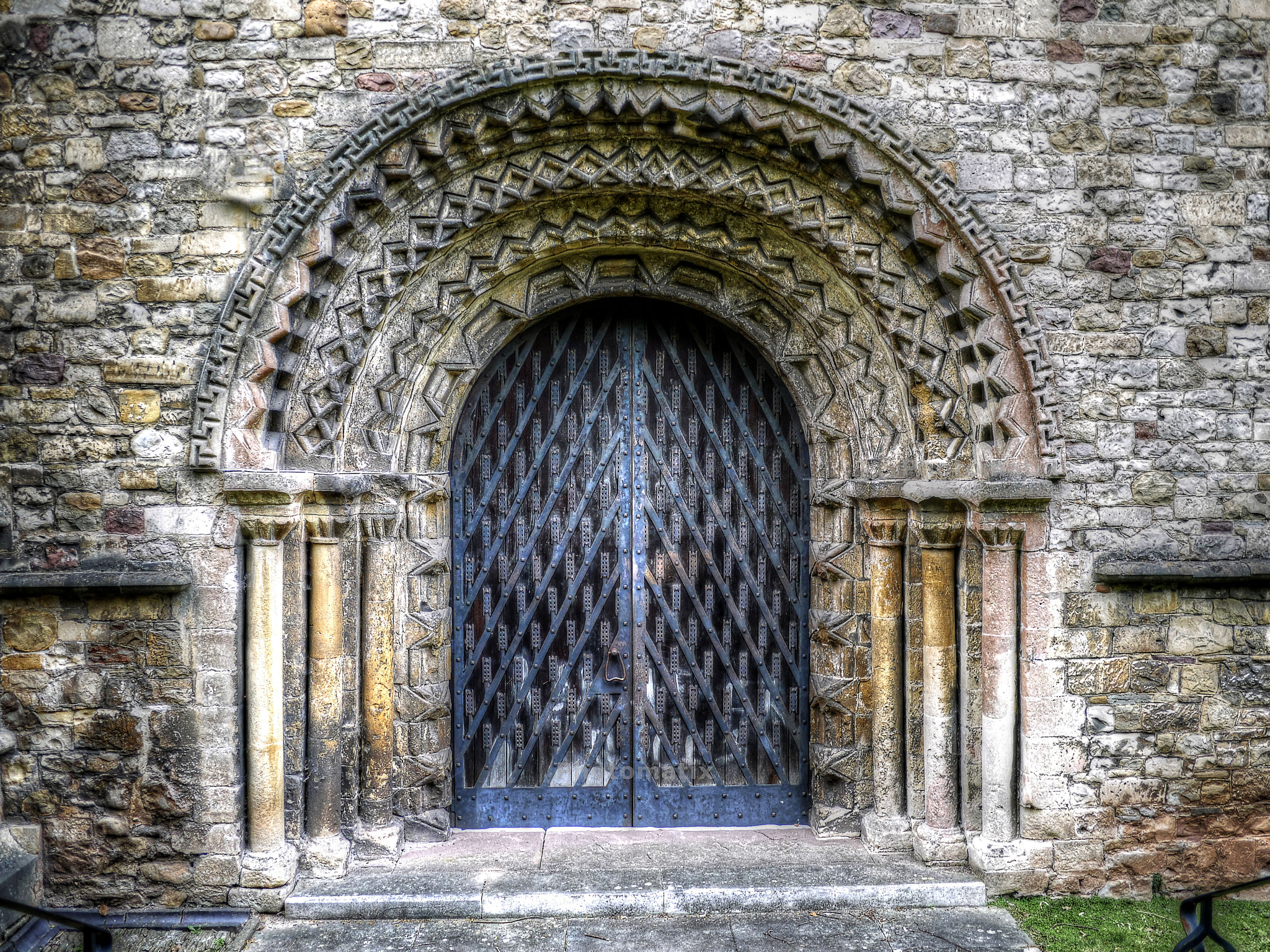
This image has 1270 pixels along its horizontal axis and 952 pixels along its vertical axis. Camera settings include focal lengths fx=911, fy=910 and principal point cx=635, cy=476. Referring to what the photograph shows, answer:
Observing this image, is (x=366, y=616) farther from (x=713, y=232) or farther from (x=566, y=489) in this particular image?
(x=713, y=232)

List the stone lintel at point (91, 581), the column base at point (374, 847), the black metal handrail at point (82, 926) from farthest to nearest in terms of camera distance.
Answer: the column base at point (374, 847), the stone lintel at point (91, 581), the black metal handrail at point (82, 926)

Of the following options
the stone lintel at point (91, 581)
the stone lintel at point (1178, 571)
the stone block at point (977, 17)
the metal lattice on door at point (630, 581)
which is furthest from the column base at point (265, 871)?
the stone block at point (977, 17)

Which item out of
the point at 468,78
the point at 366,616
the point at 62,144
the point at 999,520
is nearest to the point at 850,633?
the point at 999,520

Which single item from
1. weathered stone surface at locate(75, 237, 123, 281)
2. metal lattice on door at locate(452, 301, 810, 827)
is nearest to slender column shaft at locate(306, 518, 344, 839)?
metal lattice on door at locate(452, 301, 810, 827)

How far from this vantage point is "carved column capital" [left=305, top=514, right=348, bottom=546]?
417 centimetres

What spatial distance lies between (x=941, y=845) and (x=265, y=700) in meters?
3.16

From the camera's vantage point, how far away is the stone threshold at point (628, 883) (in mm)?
3988

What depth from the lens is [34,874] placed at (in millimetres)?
3941

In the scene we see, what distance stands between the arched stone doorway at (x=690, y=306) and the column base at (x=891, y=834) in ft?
0.04

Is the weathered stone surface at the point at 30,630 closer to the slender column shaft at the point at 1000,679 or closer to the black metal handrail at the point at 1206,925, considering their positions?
the slender column shaft at the point at 1000,679

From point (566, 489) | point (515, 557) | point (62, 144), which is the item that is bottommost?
point (515, 557)

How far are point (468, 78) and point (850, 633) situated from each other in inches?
124

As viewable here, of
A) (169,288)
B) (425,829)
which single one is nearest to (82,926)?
(425,829)

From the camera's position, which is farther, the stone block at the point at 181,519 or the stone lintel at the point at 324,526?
the stone lintel at the point at 324,526
